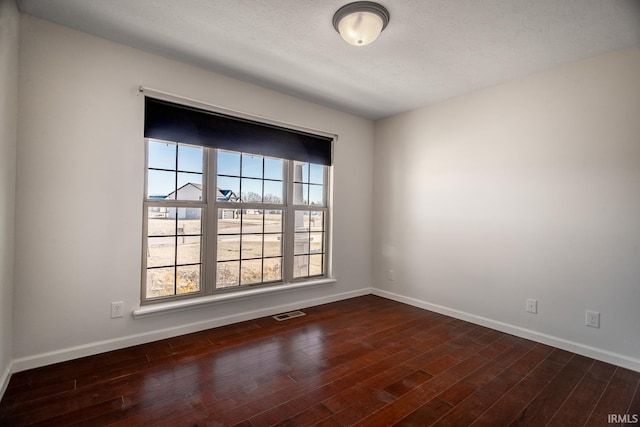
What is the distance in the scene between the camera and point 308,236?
3.96m

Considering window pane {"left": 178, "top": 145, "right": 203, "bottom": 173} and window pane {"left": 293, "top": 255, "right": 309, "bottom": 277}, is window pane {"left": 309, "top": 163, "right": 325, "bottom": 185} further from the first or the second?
window pane {"left": 178, "top": 145, "right": 203, "bottom": 173}

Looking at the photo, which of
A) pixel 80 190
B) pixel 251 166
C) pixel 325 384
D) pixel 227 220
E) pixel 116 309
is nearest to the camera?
pixel 325 384

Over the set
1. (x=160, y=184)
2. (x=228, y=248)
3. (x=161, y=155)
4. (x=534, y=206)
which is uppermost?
(x=161, y=155)

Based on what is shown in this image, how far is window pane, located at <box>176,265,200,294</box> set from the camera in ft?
9.68

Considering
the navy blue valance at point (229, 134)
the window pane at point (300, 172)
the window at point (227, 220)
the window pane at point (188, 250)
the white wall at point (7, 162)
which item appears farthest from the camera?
the window pane at point (300, 172)

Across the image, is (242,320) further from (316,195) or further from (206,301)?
(316,195)

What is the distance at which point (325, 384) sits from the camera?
2100 mm

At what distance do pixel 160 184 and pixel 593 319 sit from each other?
13.3 ft

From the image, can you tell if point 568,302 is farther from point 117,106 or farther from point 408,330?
point 117,106

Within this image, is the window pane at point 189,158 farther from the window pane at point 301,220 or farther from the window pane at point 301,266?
the window pane at point 301,266

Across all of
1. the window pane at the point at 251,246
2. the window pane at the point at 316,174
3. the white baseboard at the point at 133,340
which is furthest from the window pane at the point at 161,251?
the window pane at the point at 316,174

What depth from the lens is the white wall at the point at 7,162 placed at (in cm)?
187

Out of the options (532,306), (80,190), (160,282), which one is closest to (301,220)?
(160,282)

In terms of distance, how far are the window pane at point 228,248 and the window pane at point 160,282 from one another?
1.59 feet
